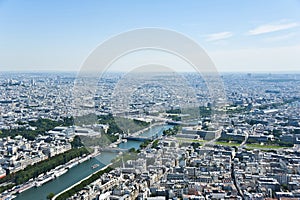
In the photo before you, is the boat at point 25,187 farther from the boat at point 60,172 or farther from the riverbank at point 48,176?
the boat at point 60,172

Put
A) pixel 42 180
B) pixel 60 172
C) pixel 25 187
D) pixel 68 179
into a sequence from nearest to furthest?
pixel 25 187 < pixel 42 180 < pixel 68 179 < pixel 60 172

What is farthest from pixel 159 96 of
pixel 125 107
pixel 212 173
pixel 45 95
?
pixel 212 173

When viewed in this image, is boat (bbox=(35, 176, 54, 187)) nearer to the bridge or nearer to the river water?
the river water

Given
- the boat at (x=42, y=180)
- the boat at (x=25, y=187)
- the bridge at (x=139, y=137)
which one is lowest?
the boat at (x=25, y=187)

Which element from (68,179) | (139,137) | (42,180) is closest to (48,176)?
(42,180)

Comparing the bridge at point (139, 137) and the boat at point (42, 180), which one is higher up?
the bridge at point (139, 137)

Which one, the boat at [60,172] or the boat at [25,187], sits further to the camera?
the boat at [60,172]

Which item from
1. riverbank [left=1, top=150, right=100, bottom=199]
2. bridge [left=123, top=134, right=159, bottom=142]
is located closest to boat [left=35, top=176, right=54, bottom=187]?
riverbank [left=1, top=150, right=100, bottom=199]

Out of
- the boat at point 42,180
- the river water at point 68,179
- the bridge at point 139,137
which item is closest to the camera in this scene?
the river water at point 68,179

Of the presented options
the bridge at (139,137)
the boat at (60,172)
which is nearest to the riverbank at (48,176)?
the boat at (60,172)

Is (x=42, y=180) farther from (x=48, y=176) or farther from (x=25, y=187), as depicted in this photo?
(x=25, y=187)

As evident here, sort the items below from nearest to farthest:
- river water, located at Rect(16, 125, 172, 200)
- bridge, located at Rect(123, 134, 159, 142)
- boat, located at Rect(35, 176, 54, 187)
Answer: river water, located at Rect(16, 125, 172, 200), boat, located at Rect(35, 176, 54, 187), bridge, located at Rect(123, 134, 159, 142)
